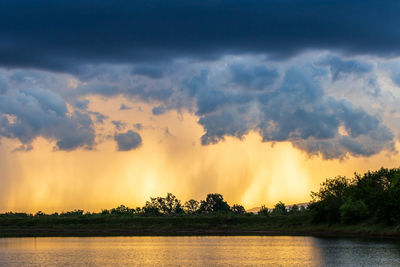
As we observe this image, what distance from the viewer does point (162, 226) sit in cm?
16938

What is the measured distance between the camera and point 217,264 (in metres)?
70.8

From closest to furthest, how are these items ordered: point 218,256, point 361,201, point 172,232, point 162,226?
point 218,256 < point 361,201 < point 172,232 < point 162,226

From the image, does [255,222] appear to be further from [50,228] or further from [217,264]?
[217,264]

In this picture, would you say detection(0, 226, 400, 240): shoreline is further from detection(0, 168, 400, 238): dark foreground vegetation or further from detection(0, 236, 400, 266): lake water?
detection(0, 236, 400, 266): lake water

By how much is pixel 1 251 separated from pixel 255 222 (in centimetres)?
8667

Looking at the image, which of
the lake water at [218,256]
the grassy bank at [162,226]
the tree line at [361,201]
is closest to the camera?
the lake water at [218,256]

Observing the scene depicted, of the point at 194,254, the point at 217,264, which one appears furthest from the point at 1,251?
the point at 217,264

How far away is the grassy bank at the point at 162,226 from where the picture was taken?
6033 inches

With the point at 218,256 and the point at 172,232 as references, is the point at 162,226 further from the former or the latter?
the point at 218,256

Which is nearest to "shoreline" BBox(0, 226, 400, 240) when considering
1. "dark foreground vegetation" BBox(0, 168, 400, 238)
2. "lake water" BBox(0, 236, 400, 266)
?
"dark foreground vegetation" BBox(0, 168, 400, 238)

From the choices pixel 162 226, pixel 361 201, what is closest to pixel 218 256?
pixel 361 201

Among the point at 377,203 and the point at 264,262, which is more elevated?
the point at 377,203

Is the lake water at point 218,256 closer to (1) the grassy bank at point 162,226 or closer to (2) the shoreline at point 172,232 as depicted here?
(2) the shoreline at point 172,232

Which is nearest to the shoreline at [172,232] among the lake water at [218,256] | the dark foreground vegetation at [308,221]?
the dark foreground vegetation at [308,221]
